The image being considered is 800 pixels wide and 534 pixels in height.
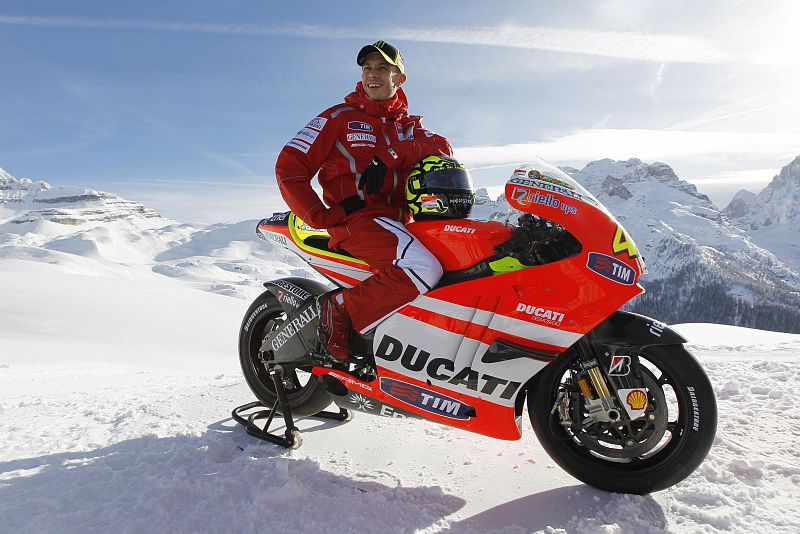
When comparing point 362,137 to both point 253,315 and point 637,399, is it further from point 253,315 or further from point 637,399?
point 637,399

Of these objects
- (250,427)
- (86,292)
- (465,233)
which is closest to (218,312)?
(86,292)

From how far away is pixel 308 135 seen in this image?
3.59 meters

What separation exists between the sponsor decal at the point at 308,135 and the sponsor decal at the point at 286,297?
1.18 m

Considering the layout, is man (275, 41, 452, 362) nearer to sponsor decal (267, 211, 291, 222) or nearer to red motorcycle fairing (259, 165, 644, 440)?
red motorcycle fairing (259, 165, 644, 440)

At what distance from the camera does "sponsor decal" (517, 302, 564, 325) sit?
275 cm

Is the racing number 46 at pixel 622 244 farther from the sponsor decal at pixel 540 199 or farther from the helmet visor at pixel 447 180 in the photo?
the helmet visor at pixel 447 180

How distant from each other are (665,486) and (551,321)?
1.03 meters

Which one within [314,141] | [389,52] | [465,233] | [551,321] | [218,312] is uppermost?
[389,52]

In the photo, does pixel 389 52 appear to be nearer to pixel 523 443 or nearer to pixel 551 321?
pixel 551 321

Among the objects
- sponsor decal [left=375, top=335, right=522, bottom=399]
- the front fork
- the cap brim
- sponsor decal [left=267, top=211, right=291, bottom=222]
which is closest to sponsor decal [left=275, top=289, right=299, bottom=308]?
sponsor decal [left=267, top=211, right=291, bottom=222]

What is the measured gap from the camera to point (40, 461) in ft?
10.5

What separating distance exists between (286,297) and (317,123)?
1.34 m

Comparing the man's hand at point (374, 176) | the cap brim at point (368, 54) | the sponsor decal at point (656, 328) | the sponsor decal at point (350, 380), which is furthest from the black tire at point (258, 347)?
the sponsor decal at point (656, 328)

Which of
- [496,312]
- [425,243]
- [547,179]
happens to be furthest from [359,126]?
[496,312]
